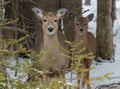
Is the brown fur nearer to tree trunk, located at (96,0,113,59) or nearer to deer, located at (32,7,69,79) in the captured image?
deer, located at (32,7,69,79)

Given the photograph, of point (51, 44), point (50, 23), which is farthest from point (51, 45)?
point (50, 23)

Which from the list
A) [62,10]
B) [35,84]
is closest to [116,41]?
[62,10]

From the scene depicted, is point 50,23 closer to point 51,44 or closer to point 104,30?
point 51,44

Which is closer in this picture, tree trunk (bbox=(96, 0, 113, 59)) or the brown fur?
the brown fur

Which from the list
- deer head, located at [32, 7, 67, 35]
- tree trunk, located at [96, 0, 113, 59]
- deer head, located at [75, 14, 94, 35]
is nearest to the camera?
deer head, located at [32, 7, 67, 35]

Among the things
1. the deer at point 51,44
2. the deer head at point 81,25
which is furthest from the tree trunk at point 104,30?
the deer at point 51,44

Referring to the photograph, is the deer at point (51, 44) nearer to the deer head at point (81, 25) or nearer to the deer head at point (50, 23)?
the deer head at point (50, 23)

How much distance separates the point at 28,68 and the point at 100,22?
26.5 ft

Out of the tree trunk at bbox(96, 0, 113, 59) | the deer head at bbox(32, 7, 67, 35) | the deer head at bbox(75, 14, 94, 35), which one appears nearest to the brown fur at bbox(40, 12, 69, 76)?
the deer head at bbox(32, 7, 67, 35)

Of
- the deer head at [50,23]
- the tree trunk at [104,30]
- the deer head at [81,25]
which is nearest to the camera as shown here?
the deer head at [50,23]

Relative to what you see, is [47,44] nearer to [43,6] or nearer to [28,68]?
[43,6]

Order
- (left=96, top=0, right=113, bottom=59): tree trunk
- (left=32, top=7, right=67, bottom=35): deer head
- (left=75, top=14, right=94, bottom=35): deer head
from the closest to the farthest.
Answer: (left=32, top=7, right=67, bottom=35): deer head → (left=75, top=14, right=94, bottom=35): deer head → (left=96, top=0, right=113, bottom=59): tree trunk

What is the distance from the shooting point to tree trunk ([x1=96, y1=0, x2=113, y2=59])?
38.4 ft

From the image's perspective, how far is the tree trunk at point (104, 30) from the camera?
461 inches
